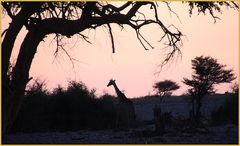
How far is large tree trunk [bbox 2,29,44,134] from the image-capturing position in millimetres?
9117

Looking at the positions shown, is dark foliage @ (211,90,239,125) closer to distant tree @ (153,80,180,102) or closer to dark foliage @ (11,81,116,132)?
dark foliage @ (11,81,116,132)

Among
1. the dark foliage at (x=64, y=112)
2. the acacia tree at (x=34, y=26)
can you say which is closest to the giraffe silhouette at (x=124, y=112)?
the dark foliage at (x=64, y=112)

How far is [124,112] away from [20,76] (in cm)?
1406

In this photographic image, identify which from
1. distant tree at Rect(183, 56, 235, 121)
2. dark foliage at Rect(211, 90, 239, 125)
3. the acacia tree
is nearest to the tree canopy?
distant tree at Rect(183, 56, 235, 121)

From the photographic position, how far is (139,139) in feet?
58.3

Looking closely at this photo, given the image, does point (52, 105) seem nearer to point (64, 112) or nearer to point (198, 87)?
point (64, 112)

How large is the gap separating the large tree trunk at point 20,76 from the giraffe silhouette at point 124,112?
13681mm

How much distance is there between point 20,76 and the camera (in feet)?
30.2

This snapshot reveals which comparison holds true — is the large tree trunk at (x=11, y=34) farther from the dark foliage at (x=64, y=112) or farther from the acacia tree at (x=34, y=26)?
the dark foliage at (x=64, y=112)

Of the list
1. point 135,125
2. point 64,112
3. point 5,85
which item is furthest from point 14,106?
point 64,112

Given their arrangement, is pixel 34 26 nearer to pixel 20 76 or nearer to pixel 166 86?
pixel 20 76

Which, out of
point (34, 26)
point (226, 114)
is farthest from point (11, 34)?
point (226, 114)

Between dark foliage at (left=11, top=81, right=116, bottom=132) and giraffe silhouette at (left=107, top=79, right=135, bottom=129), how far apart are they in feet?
6.59

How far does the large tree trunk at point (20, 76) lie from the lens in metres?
9.12
